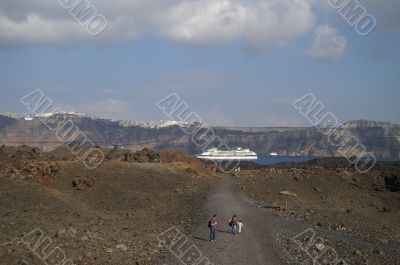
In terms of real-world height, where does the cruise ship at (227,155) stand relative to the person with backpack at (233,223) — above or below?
above

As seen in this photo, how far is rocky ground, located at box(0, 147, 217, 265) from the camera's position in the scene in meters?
15.7

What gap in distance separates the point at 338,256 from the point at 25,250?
34.1 feet

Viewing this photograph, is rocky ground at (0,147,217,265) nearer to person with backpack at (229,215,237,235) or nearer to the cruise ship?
person with backpack at (229,215,237,235)

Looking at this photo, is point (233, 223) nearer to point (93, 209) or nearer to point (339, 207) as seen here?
point (93, 209)

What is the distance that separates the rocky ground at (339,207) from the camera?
18594mm

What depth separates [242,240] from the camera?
1920 centimetres

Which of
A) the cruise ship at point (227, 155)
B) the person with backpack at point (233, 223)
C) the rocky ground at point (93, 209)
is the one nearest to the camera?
the rocky ground at point (93, 209)

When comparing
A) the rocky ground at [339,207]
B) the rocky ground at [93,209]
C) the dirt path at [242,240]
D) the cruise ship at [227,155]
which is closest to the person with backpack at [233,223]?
the dirt path at [242,240]

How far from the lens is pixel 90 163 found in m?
39.4

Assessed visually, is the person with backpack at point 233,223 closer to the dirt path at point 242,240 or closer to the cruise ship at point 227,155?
the dirt path at point 242,240

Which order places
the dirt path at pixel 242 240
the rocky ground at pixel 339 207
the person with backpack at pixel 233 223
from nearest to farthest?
1. the dirt path at pixel 242 240
2. the rocky ground at pixel 339 207
3. the person with backpack at pixel 233 223

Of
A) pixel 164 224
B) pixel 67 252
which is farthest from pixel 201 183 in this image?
pixel 67 252

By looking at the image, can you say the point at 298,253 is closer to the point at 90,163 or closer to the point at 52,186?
the point at 52,186

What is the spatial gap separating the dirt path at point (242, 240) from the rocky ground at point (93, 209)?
4.73 feet
